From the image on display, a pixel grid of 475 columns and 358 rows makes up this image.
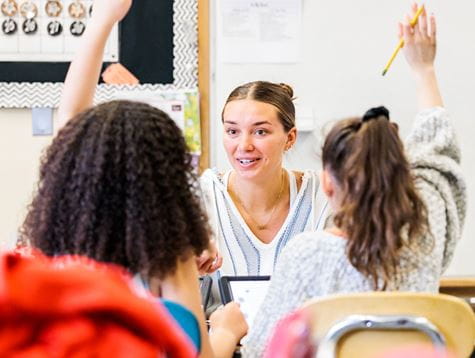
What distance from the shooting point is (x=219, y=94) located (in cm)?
273

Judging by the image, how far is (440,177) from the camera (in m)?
1.37

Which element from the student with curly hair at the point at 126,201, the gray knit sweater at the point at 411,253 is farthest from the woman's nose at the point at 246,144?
the student with curly hair at the point at 126,201

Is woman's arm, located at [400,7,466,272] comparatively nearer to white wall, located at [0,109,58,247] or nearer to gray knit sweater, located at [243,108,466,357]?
gray knit sweater, located at [243,108,466,357]

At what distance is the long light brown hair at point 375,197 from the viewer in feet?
4.07

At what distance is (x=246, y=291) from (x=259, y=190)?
20.3 inches

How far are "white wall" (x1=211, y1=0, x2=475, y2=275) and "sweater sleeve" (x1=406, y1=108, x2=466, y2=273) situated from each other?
1.35m

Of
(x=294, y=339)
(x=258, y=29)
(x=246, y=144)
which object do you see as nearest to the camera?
(x=294, y=339)

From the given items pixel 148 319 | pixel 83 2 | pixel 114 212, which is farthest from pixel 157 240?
pixel 83 2

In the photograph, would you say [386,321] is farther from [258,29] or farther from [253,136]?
[258,29]

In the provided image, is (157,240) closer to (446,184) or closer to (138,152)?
(138,152)

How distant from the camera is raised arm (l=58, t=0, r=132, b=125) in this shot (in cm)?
143

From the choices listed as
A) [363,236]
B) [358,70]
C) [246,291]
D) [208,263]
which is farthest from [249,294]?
[358,70]

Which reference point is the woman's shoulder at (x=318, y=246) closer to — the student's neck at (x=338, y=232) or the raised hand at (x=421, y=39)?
the student's neck at (x=338, y=232)

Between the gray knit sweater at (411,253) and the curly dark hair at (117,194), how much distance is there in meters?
0.21
